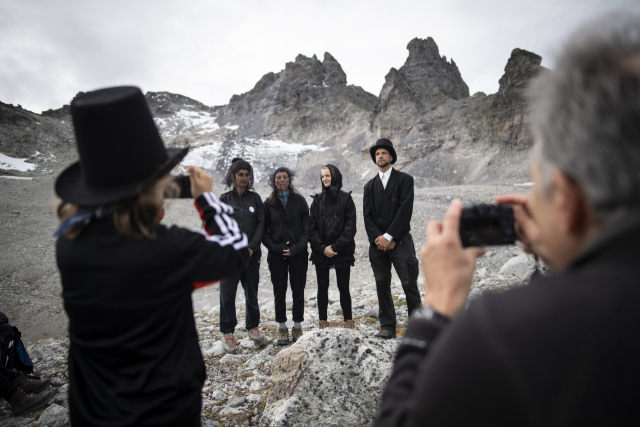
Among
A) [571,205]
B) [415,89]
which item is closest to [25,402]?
[571,205]

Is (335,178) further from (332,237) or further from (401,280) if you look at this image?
(401,280)

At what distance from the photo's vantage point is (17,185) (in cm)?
3073

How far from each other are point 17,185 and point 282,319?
37486 millimetres

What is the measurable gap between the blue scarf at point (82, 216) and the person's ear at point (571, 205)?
61.3 inches

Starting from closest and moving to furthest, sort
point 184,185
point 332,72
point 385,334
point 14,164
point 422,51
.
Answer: point 184,185 → point 385,334 → point 14,164 → point 422,51 → point 332,72

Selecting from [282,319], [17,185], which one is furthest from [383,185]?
[17,185]

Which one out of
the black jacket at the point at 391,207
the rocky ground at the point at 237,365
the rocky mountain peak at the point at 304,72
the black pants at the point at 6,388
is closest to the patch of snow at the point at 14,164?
the rocky ground at the point at 237,365

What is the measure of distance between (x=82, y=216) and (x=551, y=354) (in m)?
1.61

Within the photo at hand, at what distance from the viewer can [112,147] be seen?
1379mm

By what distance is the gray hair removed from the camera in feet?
2.18


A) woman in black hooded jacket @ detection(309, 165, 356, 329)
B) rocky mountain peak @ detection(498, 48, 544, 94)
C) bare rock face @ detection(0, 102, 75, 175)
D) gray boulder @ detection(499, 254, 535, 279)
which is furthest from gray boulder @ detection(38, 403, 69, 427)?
bare rock face @ detection(0, 102, 75, 175)

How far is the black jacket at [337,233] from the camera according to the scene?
5195 millimetres

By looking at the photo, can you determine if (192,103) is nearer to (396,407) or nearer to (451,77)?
(451,77)

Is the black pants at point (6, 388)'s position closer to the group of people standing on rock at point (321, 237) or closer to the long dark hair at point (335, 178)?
the group of people standing on rock at point (321, 237)
